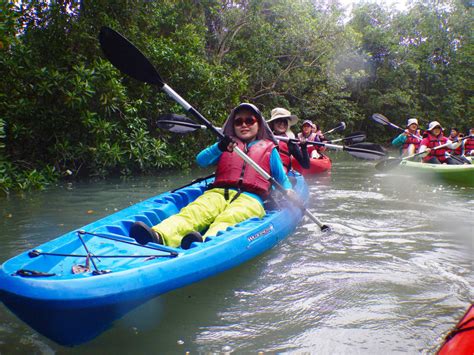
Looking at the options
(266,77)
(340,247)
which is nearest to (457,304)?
(340,247)

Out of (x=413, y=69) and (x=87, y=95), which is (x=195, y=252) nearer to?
(x=87, y=95)

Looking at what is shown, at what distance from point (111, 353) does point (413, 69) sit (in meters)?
19.7

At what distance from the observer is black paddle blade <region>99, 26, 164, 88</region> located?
10.9 feet

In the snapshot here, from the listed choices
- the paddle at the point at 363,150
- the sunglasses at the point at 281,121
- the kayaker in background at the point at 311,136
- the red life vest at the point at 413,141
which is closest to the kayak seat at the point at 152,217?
the paddle at the point at 363,150

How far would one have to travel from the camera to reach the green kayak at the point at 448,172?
6312mm

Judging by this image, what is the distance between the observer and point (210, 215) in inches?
115

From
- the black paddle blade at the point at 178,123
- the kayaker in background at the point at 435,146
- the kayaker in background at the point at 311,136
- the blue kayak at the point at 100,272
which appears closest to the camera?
the blue kayak at the point at 100,272

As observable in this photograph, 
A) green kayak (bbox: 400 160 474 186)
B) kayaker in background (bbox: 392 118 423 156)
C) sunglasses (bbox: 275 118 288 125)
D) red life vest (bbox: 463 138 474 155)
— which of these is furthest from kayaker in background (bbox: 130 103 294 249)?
red life vest (bbox: 463 138 474 155)

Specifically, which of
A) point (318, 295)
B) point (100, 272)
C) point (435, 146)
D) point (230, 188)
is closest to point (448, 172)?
point (435, 146)

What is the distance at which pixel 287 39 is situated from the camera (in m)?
12.0

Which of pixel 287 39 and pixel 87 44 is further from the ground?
pixel 287 39

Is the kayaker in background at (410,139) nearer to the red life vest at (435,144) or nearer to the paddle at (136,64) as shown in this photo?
the red life vest at (435,144)

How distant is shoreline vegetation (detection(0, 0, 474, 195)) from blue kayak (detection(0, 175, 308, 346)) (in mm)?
2992

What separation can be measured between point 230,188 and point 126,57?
140 centimetres
